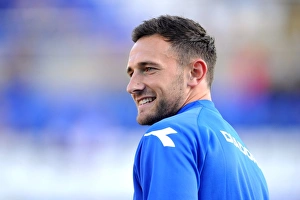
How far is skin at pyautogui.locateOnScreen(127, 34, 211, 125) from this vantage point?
1.93 m

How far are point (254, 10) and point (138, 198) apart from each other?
18.1 ft

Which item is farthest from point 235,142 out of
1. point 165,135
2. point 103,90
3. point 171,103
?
point 103,90

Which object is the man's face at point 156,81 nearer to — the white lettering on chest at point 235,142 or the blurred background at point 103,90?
the white lettering on chest at point 235,142

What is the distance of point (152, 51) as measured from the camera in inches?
77.5

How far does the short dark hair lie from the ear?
3 cm

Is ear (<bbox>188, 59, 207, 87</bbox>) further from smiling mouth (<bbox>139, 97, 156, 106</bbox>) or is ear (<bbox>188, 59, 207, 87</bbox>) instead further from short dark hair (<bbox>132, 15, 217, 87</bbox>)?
smiling mouth (<bbox>139, 97, 156, 106</bbox>)

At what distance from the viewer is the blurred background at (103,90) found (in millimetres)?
6207

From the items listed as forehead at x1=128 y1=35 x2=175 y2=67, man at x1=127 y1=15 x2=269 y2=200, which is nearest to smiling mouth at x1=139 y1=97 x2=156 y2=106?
man at x1=127 y1=15 x2=269 y2=200

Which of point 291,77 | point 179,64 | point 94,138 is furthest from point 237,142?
Answer: point 291,77

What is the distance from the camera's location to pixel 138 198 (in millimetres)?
1650

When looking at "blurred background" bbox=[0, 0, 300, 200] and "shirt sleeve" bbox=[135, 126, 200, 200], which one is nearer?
"shirt sleeve" bbox=[135, 126, 200, 200]

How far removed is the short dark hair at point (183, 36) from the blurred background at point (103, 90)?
4.22 meters

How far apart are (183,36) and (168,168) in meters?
0.65

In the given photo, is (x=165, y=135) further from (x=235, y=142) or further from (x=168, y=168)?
(x=235, y=142)
